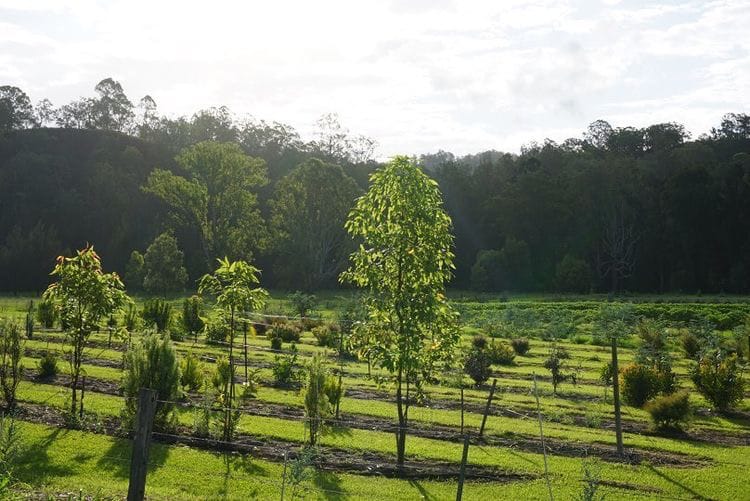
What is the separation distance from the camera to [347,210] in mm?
72562

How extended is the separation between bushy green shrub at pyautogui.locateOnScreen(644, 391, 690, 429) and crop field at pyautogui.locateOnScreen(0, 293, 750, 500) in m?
0.40

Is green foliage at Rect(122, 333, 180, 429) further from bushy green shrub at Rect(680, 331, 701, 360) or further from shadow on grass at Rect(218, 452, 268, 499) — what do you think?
bushy green shrub at Rect(680, 331, 701, 360)

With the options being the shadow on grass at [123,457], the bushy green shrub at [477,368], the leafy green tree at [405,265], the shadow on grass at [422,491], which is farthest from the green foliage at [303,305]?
the shadow on grass at [422,491]

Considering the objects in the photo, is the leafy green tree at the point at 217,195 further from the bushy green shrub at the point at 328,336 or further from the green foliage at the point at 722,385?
the green foliage at the point at 722,385

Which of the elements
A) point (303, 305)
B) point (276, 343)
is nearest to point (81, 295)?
point (276, 343)

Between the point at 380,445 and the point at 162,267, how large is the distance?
43.1m

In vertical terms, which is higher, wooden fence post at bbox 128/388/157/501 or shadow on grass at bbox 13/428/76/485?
wooden fence post at bbox 128/388/157/501

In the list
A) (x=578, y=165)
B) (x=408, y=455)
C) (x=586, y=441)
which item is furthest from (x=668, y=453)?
(x=578, y=165)

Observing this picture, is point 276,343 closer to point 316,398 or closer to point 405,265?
point 316,398

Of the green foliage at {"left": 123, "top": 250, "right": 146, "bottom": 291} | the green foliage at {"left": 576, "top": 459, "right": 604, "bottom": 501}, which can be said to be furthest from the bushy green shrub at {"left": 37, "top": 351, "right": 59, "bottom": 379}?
the green foliage at {"left": 123, "top": 250, "right": 146, "bottom": 291}

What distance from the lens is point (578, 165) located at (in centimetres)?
8212

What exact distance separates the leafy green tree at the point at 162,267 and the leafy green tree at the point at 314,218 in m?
15.9

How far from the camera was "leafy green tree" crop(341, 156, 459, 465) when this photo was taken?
14781 millimetres

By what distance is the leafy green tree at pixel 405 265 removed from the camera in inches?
582
